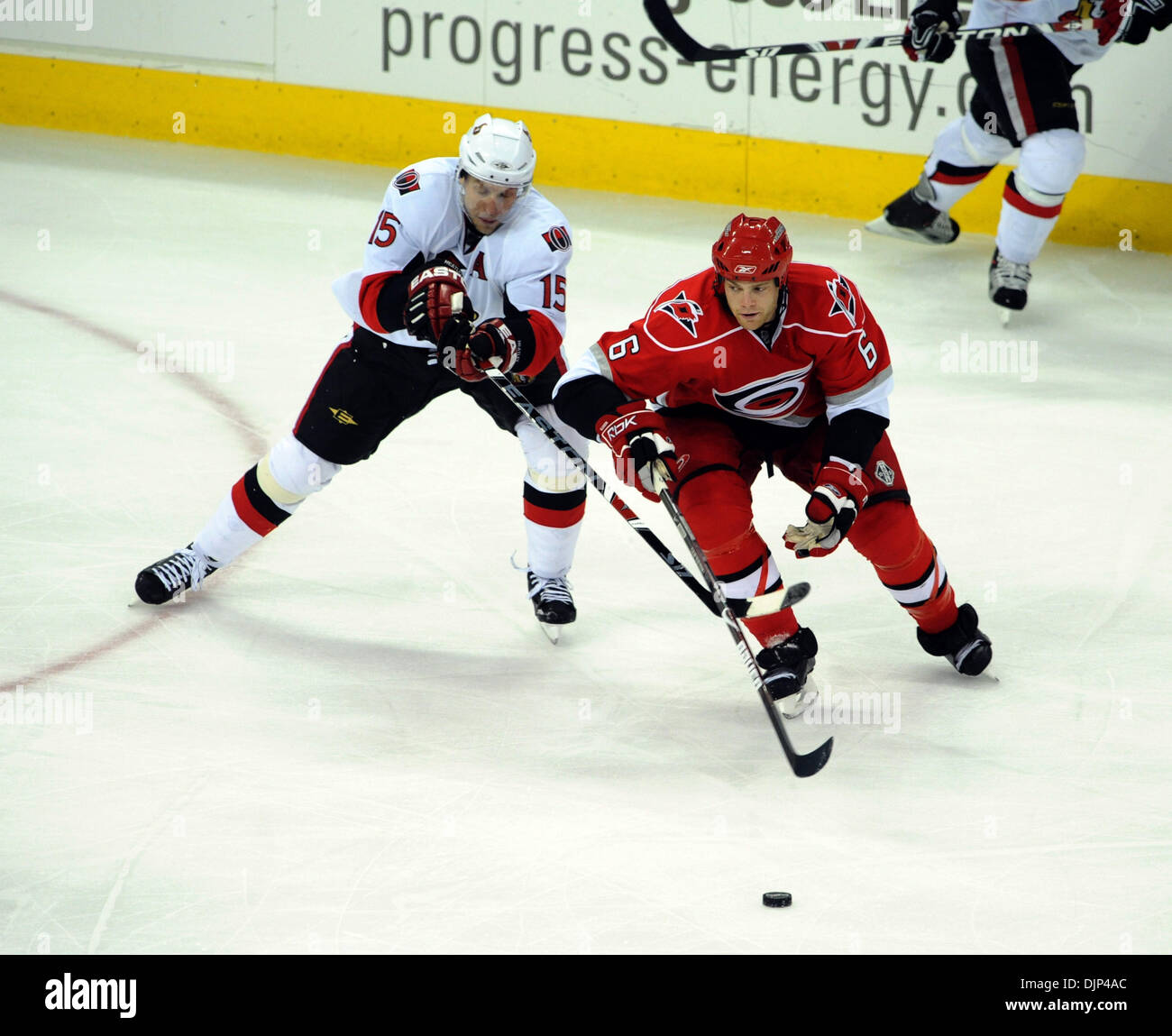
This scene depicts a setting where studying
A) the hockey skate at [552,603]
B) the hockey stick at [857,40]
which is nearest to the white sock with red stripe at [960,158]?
the hockey stick at [857,40]

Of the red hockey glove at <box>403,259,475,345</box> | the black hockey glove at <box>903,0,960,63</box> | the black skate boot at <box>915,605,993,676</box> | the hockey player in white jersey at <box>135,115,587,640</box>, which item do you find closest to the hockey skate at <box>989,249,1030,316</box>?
the black hockey glove at <box>903,0,960,63</box>

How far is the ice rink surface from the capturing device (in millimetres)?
2557

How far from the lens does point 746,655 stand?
298 cm

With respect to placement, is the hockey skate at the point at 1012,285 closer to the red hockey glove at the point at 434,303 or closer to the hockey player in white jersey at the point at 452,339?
the hockey player in white jersey at the point at 452,339

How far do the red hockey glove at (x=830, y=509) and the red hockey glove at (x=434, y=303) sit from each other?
739 millimetres

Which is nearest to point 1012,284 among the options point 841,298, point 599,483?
point 841,298

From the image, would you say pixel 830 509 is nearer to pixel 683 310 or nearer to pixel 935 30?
pixel 683 310

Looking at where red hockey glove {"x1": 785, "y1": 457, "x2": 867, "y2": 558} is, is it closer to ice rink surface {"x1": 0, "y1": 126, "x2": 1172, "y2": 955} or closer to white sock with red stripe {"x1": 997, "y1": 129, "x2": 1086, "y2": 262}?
ice rink surface {"x1": 0, "y1": 126, "x2": 1172, "y2": 955}

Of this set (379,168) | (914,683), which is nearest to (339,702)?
(914,683)

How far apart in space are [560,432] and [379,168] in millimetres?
4270

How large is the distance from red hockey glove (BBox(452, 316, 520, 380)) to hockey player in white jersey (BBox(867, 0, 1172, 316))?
8.97 ft

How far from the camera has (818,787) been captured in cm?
294
